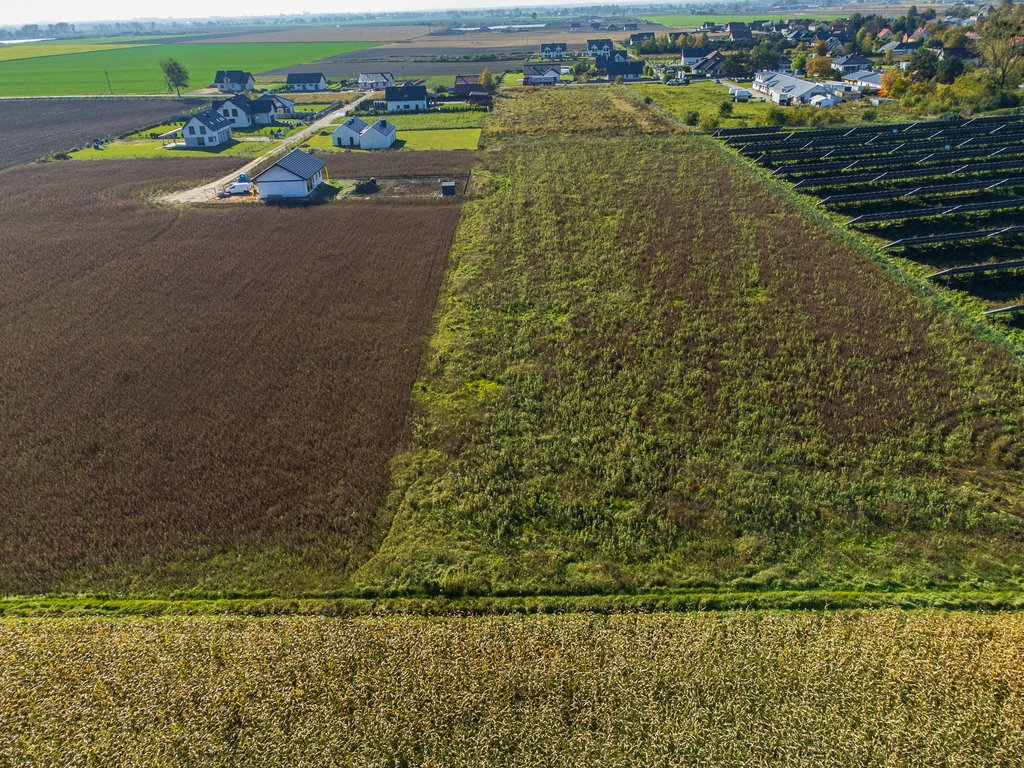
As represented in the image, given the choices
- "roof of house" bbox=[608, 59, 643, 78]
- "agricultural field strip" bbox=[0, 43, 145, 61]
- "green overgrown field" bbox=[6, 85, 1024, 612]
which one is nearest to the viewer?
"green overgrown field" bbox=[6, 85, 1024, 612]

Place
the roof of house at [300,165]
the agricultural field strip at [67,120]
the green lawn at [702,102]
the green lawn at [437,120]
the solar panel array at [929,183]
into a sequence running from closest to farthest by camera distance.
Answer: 1. the solar panel array at [929,183]
2. the roof of house at [300,165]
3. the agricultural field strip at [67,120]
4. the green lawn at [702,102]
5. the green lawn at [437,120]

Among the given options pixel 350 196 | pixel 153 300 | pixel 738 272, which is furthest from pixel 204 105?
pixel 738 272

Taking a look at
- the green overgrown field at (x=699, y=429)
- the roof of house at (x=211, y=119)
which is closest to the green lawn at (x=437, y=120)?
the roof of house at (x=211, y=119)

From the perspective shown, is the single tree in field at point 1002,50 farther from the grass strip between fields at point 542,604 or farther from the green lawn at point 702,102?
the grass strip between fields at point 542,604

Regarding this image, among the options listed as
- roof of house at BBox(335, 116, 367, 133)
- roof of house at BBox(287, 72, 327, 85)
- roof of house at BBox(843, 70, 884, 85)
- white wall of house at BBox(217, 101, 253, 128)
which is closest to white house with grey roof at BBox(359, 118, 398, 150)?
roof of house at BBox(335, 116, 367, 133)

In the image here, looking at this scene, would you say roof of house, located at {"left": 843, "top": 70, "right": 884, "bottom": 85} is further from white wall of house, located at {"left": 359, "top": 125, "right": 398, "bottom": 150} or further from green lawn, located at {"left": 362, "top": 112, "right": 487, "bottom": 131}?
white wall of house, located at {"left": 359, "top": 125, "right": 398, "bottom": 150}

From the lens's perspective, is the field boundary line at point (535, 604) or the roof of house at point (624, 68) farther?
the roof of house at point (624, 68)

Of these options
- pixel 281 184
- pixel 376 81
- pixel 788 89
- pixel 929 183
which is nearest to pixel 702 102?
pixel 788 89
